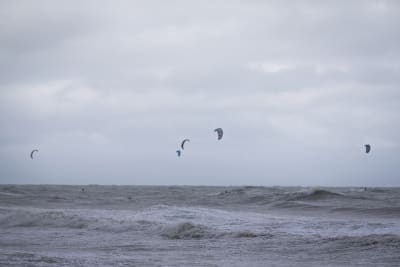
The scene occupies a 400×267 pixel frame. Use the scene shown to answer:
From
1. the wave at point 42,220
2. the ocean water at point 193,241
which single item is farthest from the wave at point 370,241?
the wave at point 42,220

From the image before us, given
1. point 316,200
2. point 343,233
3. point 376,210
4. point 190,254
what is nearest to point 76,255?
point 190,254

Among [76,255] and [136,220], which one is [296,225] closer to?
[136,220]

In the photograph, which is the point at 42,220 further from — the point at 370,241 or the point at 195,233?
the point at 370,241

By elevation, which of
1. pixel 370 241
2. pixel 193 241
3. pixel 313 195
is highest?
pixel 313 195

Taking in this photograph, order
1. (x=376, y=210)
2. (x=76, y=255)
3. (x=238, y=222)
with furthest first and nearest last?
(x=376, y=210) → (x=238, y=222) → (x=76, y=255)

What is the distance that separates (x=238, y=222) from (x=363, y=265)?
25.8 feet

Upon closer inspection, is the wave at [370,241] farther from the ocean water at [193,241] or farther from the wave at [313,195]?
the wave at [313,195]

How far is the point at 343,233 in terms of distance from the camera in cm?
1352

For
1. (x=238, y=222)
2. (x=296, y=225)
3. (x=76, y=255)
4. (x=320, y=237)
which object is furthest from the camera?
(x=238, y=222)

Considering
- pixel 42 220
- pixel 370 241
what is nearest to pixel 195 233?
pixel 370 241

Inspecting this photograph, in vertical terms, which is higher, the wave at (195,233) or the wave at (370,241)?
the wave at (370,241)

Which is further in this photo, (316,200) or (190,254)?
(316,200)

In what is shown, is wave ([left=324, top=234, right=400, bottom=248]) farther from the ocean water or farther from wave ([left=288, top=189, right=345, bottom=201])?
wave ([left=288, top=189, right=345, bottom=201])

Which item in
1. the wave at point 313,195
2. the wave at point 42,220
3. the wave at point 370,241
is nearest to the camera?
the wave at point 370,241
